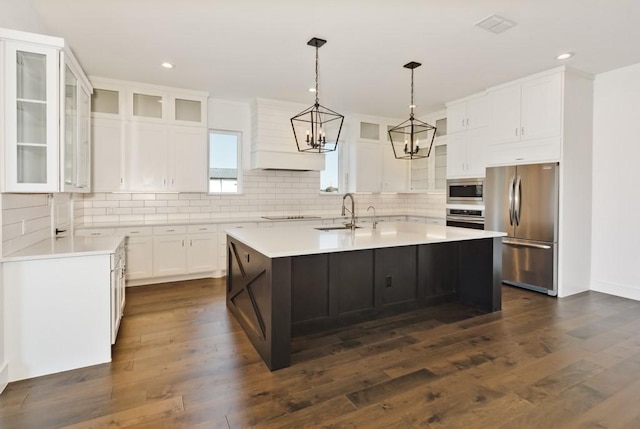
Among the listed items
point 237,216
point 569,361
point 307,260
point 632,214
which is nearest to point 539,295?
point 632,214

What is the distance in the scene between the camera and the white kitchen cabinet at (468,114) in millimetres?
5211

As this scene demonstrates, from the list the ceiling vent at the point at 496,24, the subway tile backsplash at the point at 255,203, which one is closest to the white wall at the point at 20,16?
the subway tile backsplash at the point at 255,203

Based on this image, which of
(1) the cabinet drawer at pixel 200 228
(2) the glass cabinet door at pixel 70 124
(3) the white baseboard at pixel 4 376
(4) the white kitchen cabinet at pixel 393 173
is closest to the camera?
(3) the white baseboard at pixel 4 376

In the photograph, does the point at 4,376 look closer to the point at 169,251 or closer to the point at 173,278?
the point at 169,251

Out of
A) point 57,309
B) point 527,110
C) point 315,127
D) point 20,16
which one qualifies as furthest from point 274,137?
point 57,309

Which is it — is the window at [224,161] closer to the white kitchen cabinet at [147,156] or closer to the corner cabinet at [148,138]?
the corner cabinet at [148,138]

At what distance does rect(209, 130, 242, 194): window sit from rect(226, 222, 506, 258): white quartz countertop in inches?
95.9

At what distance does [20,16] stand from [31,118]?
0.83m

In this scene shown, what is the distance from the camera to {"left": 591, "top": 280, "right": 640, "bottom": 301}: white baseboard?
4.21 m

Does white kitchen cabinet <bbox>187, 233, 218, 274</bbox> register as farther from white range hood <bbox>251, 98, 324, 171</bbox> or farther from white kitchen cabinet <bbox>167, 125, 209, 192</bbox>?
white range hood <bbox>251, 98, 324, 171</bbox>

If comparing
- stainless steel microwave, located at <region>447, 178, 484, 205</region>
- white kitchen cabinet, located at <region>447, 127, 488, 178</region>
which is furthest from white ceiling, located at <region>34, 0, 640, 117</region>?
stainless steel microwave, located at <region>447, 178, 484, 205</region>

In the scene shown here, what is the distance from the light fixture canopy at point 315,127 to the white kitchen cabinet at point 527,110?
88.0 inches

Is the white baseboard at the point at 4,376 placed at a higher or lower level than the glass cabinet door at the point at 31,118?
lower

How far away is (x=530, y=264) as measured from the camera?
4547mm
